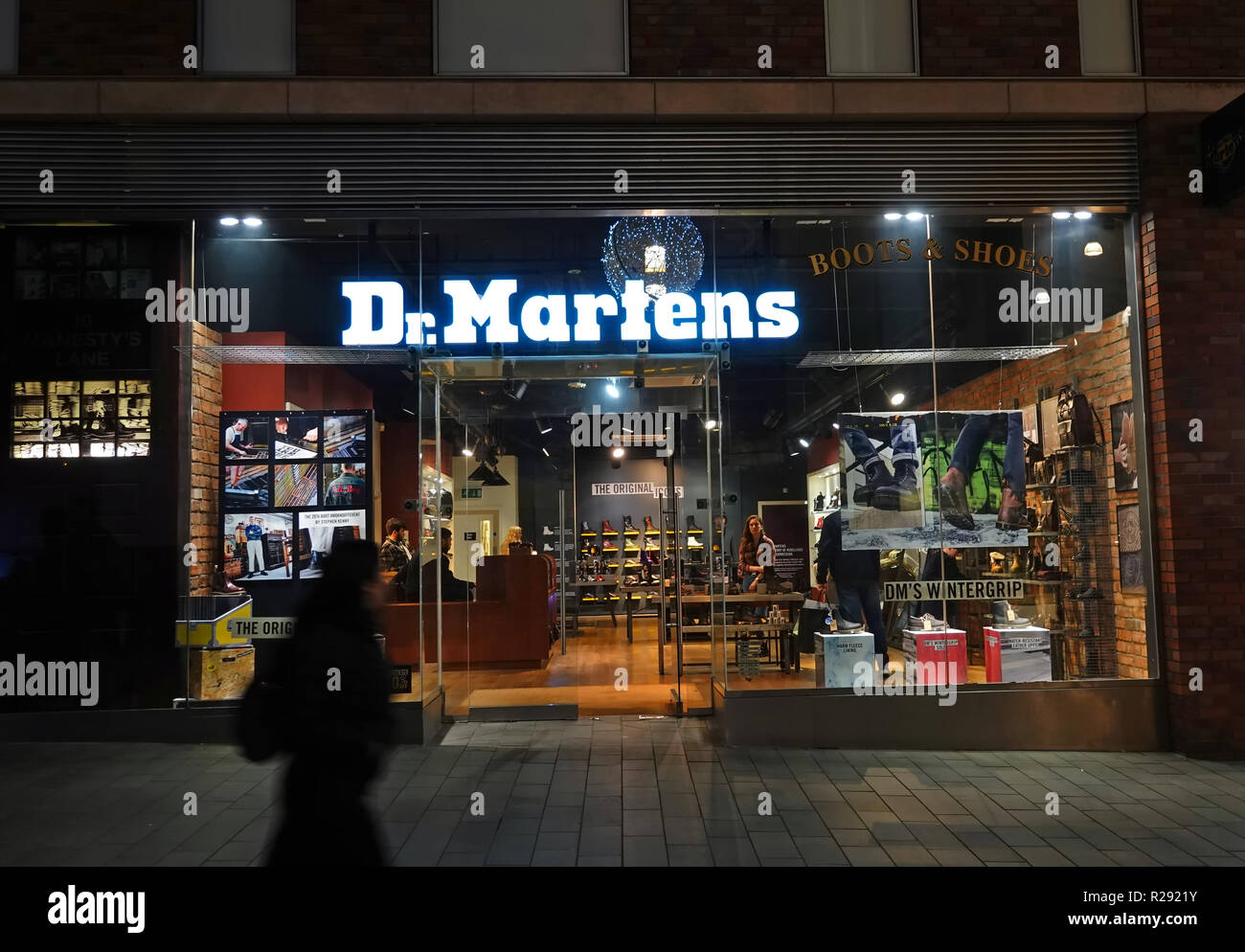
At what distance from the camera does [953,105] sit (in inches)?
265

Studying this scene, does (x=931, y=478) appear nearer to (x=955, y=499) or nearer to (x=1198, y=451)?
(x=955, y=499)

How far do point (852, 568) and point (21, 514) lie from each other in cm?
657

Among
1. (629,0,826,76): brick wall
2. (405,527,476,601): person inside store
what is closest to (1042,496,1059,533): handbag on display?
(629,0,826,76): brick wall

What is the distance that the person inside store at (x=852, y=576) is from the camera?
6.89 meters

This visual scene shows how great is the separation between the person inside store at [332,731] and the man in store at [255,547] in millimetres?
4429

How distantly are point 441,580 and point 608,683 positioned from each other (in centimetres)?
200

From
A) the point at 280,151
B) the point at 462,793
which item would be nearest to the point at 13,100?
the point at 280,151

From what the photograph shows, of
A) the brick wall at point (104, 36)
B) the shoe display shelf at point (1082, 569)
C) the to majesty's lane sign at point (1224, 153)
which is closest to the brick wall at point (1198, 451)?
the to majesty's lane sign at point (1224, 153)

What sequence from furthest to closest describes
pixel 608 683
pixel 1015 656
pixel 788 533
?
pixel 608 683 < pixel 788 533 < pixel 1015 656

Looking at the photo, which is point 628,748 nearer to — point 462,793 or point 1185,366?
point 462,793

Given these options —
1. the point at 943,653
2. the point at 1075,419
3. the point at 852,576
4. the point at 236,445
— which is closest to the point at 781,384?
the point at 852,576

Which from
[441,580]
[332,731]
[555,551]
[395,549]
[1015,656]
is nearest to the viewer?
[332,731]

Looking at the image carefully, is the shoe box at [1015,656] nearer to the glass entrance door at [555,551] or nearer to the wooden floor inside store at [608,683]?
the wooden floor inside store at [608,683]

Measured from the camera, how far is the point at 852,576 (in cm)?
696
